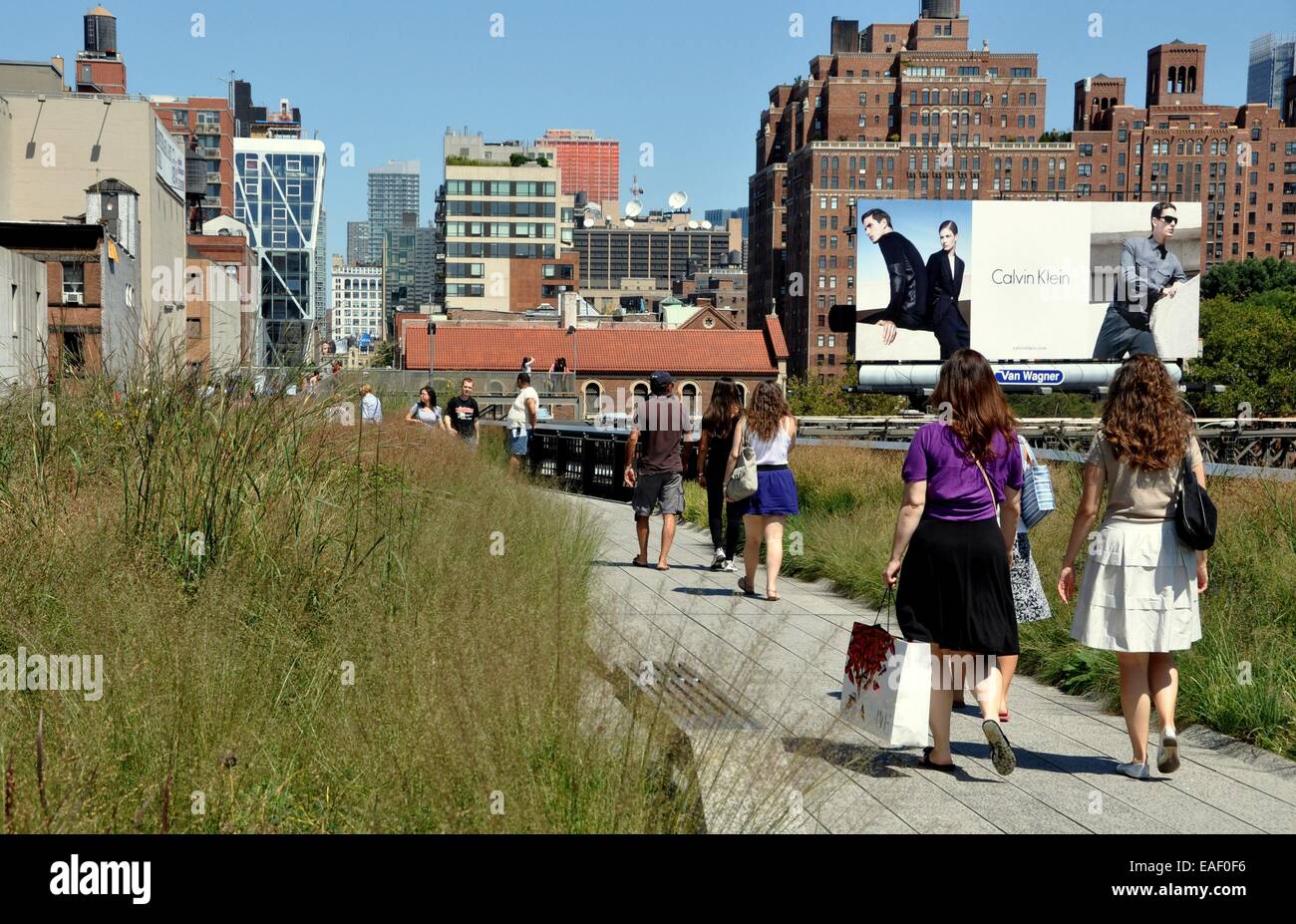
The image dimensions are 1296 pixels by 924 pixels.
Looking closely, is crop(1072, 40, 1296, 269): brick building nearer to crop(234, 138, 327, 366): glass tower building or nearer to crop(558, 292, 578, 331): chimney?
crop(558, 292, 578, 331): chimney

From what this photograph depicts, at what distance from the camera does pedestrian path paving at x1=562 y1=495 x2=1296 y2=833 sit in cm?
478

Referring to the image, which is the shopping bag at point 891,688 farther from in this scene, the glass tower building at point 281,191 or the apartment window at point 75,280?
the glass tower building at point 281,191

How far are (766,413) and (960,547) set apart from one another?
509 cm

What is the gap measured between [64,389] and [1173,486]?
6.22 meters

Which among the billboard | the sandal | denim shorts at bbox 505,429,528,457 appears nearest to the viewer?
the sandal

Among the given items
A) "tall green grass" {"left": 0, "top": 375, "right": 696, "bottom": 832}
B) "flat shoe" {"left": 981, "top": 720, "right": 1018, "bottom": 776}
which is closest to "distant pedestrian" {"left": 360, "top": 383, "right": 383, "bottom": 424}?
"tall green grass" {"left": 0, "top": 375, "right": 696, "bottom": 832}

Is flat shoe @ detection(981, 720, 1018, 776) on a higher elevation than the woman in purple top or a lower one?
lower

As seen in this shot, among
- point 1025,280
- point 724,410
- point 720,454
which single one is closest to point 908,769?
point 724,410

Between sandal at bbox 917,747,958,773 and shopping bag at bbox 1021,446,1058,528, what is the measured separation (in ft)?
4.78

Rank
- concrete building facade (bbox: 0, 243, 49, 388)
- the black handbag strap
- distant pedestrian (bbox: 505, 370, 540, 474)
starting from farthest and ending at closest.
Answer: concrete building facade (bbox: 0, 243, 49, 388) → distant pedestrian (bbox: 505, 370, 540, 474) → the black handbag strap

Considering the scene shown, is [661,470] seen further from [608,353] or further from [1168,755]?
[608,353]

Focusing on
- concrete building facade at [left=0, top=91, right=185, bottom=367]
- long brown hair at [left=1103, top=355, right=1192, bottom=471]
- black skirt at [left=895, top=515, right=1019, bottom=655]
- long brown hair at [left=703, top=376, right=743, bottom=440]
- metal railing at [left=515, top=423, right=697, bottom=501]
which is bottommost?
metal railing at [left=515, top=423, right=697, bottom=501]

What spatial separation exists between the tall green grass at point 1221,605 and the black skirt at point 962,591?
1.56m

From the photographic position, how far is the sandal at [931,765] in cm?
651
